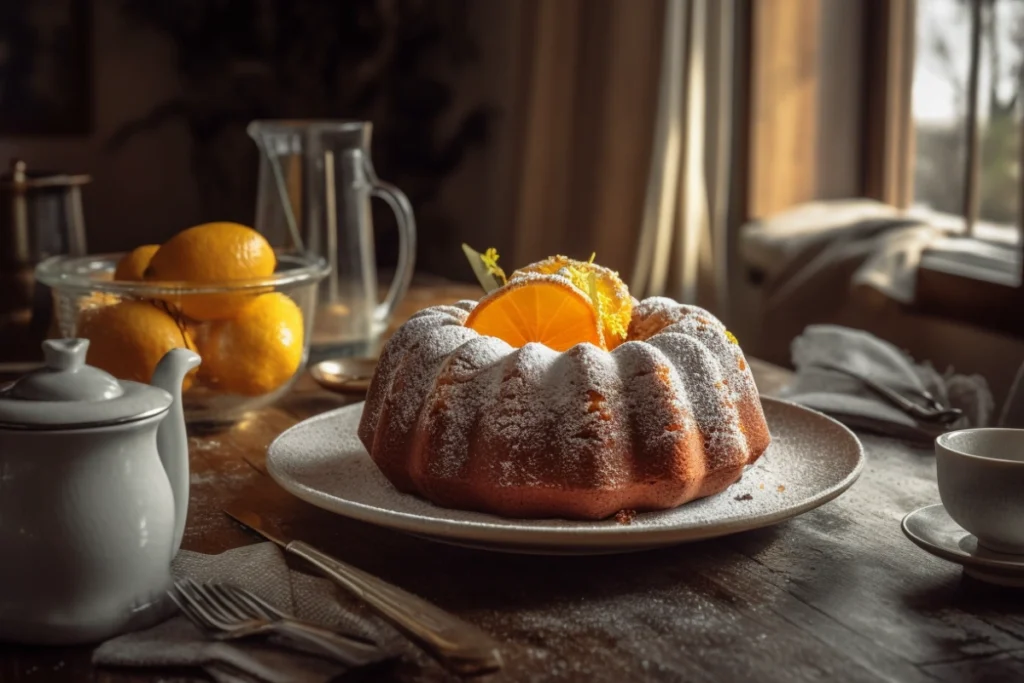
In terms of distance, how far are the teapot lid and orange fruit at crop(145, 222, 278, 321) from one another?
0.46 m

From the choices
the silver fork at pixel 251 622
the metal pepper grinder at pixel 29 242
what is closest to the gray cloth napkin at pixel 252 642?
the silver fork at pixel 251 622

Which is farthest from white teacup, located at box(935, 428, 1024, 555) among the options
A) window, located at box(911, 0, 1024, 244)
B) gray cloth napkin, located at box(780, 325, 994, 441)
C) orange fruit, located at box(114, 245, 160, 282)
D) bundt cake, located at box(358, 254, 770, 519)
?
window, located at box(911, 0, 1024, 244)

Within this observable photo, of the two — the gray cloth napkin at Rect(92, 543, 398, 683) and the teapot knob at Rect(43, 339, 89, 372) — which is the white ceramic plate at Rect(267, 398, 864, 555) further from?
the teapot knob at Rect(43, 339, 89, 372)

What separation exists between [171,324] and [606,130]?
86.6 inches

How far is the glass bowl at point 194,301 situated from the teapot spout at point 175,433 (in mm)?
381

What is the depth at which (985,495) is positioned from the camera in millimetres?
771

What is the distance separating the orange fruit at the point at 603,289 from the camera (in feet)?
3.11

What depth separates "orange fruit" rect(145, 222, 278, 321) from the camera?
1.14m

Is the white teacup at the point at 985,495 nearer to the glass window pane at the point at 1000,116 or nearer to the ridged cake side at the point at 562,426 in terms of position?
the ridged cake side at the point at 562,426

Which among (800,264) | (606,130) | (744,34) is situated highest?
(744,34)

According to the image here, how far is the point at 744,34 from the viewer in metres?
3.04

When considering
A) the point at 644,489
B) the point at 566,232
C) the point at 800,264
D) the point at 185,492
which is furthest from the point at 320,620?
the point at 566,232

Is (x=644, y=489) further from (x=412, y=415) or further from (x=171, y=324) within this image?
(x=171, y=324)

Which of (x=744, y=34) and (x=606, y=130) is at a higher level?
(x=744, y=34)
